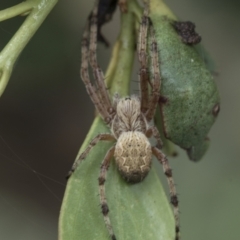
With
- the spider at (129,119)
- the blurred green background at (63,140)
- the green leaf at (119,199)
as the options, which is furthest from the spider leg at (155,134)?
the blurred green background at (63,140)

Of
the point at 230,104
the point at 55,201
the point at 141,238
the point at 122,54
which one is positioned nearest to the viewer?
the point at 141,238

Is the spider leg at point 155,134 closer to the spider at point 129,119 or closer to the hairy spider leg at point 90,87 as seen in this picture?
the spider at point 129,119

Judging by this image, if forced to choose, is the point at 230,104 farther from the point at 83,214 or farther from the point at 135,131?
the point at 83,214

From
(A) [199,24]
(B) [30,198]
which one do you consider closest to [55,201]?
(B) [30,198]

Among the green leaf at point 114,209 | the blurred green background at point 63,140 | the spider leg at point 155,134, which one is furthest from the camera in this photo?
the blurred green background at point 63,140

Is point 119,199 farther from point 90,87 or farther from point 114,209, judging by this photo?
point 90,87

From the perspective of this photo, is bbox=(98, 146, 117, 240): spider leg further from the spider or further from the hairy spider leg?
the hairy spider leg

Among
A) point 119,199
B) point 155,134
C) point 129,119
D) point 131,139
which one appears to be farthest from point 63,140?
point 119,199
